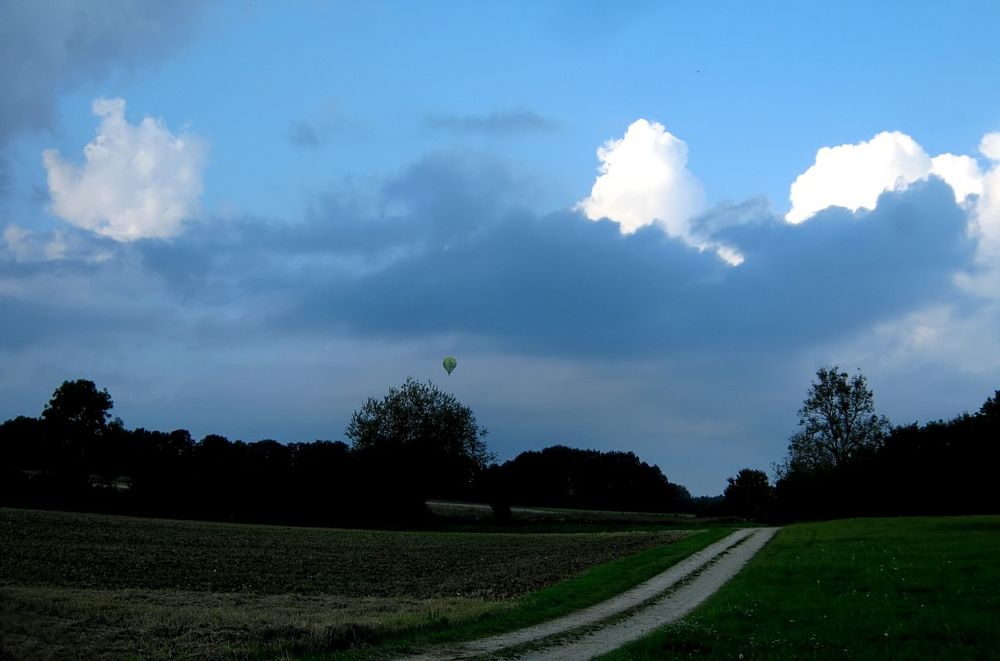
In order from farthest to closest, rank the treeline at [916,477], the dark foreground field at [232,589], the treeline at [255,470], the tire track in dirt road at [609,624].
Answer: the treeline at [255,470], the treeline at [916,477], the dark foreground field at [232,589], the tire track in dirt road at [609,624]

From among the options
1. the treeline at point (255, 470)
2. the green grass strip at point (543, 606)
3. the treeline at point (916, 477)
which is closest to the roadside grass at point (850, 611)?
the green grass strip at point (543, 606)

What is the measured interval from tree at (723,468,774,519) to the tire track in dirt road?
8767 centimetres

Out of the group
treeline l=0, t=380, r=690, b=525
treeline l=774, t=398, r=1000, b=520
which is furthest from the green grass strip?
treeline l=0, t=380, r=690, b=525

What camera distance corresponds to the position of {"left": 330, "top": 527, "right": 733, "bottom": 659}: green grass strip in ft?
45.9

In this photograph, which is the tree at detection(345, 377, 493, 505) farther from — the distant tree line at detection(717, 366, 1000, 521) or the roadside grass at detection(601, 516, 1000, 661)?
the roadside grass at detection(601, 516, 1000, 661)

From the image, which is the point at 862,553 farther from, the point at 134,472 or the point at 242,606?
the point at 134,472

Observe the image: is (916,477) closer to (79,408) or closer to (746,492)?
(746,492)

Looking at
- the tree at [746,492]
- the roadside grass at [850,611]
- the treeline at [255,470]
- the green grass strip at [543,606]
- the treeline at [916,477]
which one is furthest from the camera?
the tree at [746,492]

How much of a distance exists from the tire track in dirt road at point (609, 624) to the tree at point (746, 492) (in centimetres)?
8767

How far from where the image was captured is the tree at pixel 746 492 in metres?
113

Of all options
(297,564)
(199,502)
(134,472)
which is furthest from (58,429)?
(297,564)

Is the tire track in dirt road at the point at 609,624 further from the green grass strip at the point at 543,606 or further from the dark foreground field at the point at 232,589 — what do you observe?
the dark foreground field at the point at 232,589

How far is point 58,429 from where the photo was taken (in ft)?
337

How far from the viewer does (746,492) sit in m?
120
